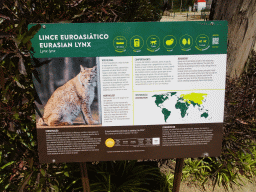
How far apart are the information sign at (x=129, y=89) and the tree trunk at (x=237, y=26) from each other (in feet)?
4.49

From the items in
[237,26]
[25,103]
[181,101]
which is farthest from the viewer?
[237,26]

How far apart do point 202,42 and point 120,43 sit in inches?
26.9

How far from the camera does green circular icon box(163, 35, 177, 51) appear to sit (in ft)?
5.72

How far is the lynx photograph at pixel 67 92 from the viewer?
1734 mm

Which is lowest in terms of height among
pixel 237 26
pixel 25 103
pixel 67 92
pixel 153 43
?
pixel 25 103

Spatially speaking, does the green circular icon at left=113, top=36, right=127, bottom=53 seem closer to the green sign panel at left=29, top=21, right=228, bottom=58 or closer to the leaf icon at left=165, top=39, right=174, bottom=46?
the green sign panel at left=29, top=21, right=228, bottom=58

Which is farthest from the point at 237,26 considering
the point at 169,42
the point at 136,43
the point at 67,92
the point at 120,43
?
the point at 67,92

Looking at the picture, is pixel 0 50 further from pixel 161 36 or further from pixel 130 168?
pixel 130 168

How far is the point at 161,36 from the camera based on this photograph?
1.74 m

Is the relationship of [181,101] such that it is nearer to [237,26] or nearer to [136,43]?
[136,43]

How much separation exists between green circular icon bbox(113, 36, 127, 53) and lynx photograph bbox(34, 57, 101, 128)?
0.22 m

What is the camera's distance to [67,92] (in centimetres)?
179

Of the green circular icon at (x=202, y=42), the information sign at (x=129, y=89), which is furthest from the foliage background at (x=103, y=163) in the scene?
the green circular icon at (x=202, y=42)

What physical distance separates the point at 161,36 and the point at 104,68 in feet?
1.77
